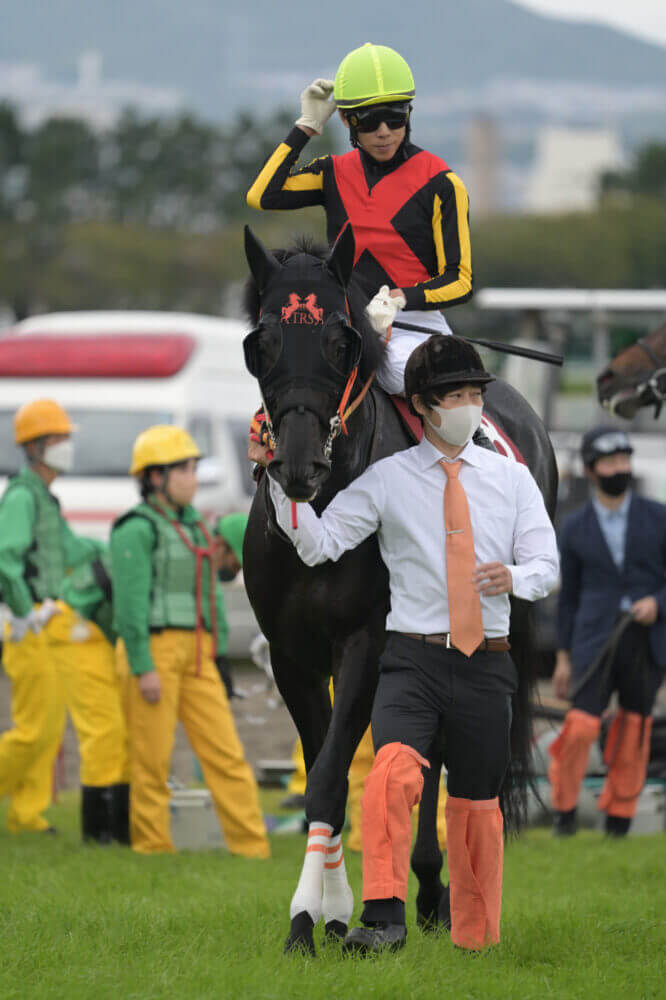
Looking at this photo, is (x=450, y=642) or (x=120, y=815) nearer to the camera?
(x=450, y=642)

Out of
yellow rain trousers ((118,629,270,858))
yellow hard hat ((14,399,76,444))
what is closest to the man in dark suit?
yellow rain trousers ((118,629,270,858))

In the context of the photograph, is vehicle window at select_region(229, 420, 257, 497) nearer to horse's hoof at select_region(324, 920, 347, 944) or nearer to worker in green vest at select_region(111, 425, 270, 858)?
worker in green vest at select_region(111, 425, 270, 858)

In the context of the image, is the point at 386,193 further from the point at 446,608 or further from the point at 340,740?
the point at 340,740

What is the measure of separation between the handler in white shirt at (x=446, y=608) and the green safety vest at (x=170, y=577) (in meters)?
3.12

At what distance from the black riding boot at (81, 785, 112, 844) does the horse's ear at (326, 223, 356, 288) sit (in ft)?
12.5

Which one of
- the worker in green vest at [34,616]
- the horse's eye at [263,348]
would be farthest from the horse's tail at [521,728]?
the worker in green vest at [34,616]

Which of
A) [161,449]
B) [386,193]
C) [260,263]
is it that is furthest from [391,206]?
[161,449]

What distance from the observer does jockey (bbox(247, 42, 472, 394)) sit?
4930 mm

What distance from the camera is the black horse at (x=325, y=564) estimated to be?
4371 millimetres

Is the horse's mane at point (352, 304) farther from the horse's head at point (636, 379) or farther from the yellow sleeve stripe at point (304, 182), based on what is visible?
the horse's head at point (636, 379)

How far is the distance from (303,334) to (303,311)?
75 mm

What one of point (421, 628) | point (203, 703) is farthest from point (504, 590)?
point (203, 703)

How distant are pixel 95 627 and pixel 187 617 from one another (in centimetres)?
61

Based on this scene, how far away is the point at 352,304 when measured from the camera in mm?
4660
